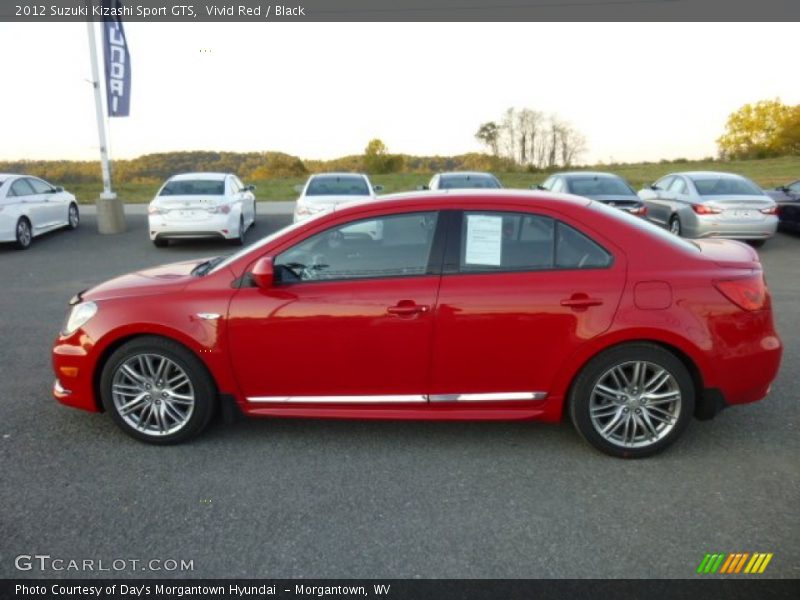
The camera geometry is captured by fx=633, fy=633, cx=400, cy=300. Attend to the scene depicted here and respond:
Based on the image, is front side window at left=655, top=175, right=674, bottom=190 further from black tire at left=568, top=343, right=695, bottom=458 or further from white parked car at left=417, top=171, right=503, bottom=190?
black tire at left=568, top=343, right=695, bottom=458

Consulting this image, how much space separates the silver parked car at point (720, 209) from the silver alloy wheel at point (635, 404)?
9.06 metres

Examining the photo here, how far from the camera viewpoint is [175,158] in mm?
38719

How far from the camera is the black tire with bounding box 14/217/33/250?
1262 cm

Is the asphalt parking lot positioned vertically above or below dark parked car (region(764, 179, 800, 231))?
below

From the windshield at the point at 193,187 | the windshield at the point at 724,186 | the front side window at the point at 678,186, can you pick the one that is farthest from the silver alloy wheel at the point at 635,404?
the windshield at the point at 193,187

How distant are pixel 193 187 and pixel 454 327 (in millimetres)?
10480

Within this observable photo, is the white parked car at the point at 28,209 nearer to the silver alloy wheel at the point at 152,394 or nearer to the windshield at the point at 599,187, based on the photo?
the silver alloy wheel at the point at 152,394

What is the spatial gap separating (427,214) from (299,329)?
3.50 feet

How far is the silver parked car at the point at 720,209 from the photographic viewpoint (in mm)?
11680

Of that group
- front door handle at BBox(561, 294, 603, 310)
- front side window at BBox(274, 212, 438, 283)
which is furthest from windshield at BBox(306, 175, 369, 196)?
front door handle at BBox(561, 294, 603, 310)

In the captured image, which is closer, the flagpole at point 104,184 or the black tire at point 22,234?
the black tire at point 22,234

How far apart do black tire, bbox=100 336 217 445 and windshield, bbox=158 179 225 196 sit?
9.12 m

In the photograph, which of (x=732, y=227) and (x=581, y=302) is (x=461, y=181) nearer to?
(x=732, y=227)

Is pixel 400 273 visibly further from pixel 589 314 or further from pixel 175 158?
pixel 175 158
